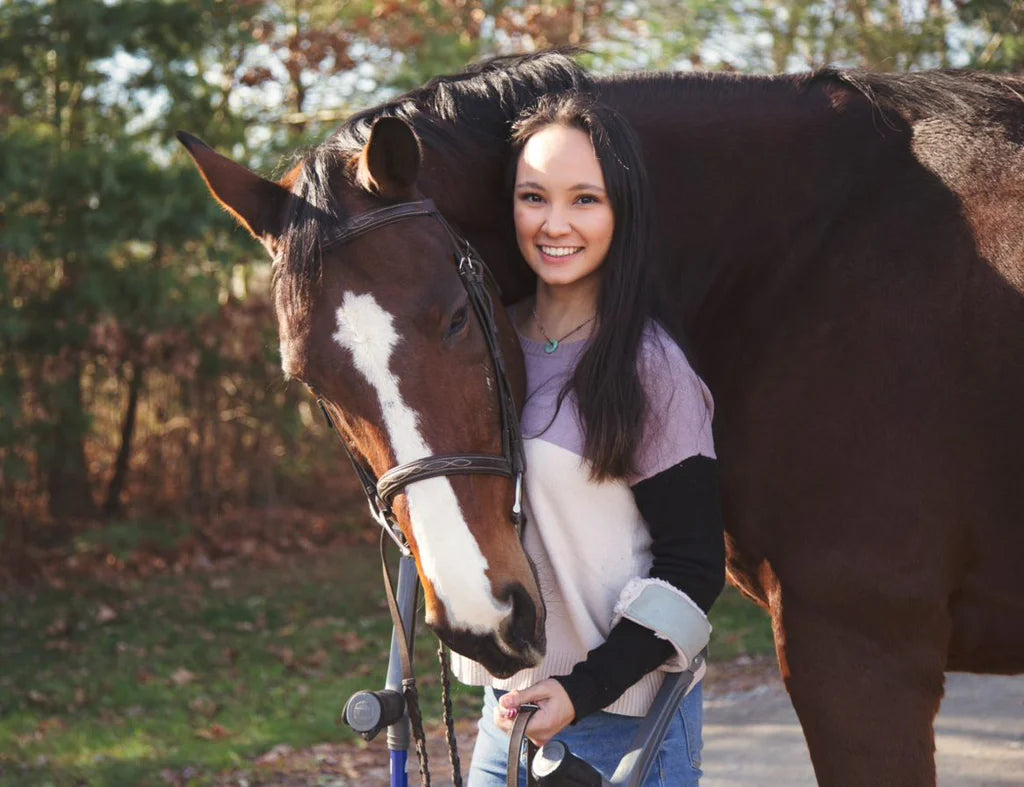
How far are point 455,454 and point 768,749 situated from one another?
3.31 meters

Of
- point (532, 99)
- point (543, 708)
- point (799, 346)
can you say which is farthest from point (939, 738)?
point (532, 99)

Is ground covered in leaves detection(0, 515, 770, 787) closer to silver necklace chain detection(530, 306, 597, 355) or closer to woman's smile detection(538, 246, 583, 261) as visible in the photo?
silver necklace chain detection(530, 306, 597, 355)

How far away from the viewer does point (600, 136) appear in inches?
82.2

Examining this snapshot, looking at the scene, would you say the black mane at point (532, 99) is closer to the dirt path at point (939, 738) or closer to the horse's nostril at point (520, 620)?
the horse's nostril at point (520, 620)

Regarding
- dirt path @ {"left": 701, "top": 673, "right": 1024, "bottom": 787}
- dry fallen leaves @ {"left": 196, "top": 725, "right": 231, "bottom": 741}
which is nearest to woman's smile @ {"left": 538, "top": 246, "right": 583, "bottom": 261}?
dirt path @ {"left": 701, "top": 673, "right": 1024, "bottom": 787}

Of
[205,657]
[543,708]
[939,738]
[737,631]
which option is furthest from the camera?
[737,631]

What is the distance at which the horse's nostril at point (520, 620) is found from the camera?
1.86 metres

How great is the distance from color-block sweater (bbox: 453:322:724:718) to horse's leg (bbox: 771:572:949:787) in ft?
1.02

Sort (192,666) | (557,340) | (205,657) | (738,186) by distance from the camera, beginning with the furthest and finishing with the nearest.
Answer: (205,657) → (192,666) → (738,186) → (557,340)

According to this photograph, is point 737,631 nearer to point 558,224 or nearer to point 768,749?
point 768,749

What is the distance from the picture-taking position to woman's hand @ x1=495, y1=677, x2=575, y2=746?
6.12 ft

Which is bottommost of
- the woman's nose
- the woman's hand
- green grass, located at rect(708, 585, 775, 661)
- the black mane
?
green grass, located at rect(708, 585, 775, 661)

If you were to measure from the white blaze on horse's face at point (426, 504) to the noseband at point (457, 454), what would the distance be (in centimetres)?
2

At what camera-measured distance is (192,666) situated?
660cm
